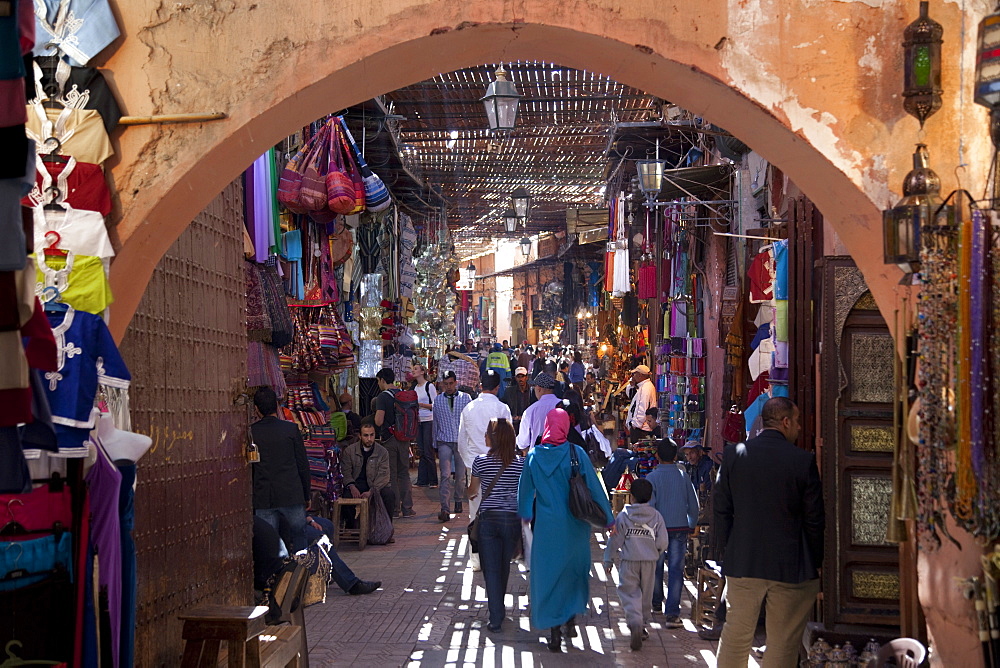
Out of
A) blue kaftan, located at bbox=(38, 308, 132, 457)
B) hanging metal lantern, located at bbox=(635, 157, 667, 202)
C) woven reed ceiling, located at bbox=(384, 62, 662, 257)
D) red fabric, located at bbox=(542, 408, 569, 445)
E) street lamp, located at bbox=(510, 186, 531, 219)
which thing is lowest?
red fabric, located at bbox=(542, 408, 569, 445)

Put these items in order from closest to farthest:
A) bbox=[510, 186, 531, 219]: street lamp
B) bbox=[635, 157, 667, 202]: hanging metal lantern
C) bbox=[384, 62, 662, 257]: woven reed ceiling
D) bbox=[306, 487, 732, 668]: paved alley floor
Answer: bbox=[306, 487, 732, 668]: paved alley floor, bbox=[384, 62, 662, 257]: woven reed ceiling, bbox=[635, 157, 667, 202]: hanging metal lantern, bbox=[510, 186, 531, 219]: street lamp

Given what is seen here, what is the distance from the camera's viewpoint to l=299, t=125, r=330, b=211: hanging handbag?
27.9 ft

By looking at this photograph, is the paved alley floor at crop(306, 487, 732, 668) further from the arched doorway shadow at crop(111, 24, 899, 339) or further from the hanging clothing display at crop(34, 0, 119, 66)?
the hanging clothing display at crop(34, 0, 119, 66)

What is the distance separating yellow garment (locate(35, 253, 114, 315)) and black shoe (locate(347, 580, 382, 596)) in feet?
15.1

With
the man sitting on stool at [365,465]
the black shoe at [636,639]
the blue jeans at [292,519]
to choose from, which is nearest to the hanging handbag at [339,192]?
the man sitting on stool at [365,465]

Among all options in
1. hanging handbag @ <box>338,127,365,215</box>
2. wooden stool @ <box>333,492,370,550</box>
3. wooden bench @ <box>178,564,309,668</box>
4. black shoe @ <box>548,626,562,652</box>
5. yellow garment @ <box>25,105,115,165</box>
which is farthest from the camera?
wooden stool @ <box>333,492,370,550</box>

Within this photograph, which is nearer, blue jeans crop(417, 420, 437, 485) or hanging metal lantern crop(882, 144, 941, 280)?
hanging metal lantern crop(882, 144, 941, 280)

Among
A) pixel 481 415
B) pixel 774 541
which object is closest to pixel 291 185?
pixel 481 415

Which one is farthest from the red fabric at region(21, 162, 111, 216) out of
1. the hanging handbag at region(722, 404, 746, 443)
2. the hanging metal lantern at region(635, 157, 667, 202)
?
the hanging metal lantern at region(635, 157, 667, 202)

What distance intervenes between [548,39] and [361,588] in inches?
204

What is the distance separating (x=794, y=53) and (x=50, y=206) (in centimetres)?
282

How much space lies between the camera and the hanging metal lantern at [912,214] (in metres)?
3.55

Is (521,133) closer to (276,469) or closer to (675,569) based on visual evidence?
(276,469)

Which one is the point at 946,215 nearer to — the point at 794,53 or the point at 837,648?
the point at 794,53
